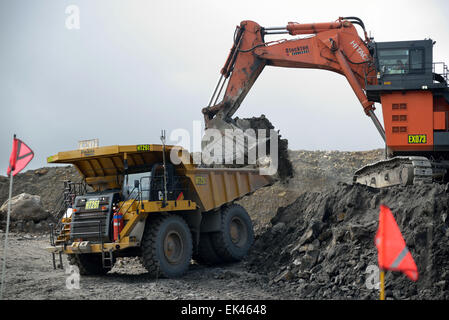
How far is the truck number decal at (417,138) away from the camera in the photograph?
1331 centimetres

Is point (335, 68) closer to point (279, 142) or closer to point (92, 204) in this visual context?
point (279, 142)

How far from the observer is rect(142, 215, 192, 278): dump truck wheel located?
34.5ft

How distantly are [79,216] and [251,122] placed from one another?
758 cm

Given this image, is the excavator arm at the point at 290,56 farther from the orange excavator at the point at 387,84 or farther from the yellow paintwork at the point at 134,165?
the yellow paintwork at the point at 134,165

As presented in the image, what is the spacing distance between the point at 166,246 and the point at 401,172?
593 centimetres

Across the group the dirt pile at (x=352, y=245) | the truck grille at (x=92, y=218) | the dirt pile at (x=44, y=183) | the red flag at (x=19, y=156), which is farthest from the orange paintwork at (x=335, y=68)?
the dirt pile at (x=44, y=183)

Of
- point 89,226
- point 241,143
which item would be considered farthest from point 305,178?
point 89,226

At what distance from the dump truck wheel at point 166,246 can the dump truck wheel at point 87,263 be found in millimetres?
1733

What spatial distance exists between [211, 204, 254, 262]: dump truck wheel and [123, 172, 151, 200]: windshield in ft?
8.27

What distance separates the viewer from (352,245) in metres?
10.1

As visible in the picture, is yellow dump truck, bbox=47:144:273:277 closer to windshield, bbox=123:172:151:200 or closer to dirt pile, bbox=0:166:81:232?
windshield, bbox=123:172:151:200

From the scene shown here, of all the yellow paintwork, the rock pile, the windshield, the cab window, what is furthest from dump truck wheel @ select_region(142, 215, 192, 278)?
the rock pile

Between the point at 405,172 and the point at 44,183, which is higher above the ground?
the point at 405,172
